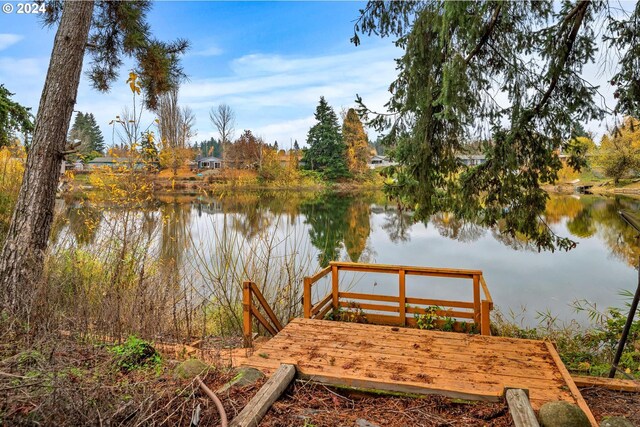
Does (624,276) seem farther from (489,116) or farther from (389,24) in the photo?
(389,24)

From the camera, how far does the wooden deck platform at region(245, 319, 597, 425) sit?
10.1ft

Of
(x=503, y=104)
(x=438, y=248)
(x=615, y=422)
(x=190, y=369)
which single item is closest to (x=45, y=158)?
(x=190, y=369)

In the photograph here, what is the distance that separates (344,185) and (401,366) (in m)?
33.8

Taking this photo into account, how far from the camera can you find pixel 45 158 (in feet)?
14.9

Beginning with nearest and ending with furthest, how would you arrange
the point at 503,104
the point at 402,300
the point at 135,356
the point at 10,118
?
the point at 135,356
the point at 503,104
the point at 402,300
the point at 10,118

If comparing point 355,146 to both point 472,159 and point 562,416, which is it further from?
point 562,416

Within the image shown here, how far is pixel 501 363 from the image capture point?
3.62 metres

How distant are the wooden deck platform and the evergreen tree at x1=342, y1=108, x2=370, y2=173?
31859 millimetres

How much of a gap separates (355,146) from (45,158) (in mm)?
32348

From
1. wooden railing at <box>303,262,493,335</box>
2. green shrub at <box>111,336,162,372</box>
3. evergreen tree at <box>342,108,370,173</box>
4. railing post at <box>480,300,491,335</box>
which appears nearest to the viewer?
green shrub at <box>111,336,162,372</box>

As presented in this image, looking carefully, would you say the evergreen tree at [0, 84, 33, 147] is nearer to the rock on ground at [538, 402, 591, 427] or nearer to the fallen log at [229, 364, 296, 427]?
the fallen log at [229, 364, 296, 427]

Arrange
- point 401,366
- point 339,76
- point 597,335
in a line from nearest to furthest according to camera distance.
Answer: point 401,366 → point 597,335 → point 339,76

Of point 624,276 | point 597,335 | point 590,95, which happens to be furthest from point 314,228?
point 590,95

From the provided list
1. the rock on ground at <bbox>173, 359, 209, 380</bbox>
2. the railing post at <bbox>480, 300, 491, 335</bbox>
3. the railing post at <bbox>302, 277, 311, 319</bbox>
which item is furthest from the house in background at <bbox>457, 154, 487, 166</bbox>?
the rock on ground at <bbox>173, 359, 209, 380</bbox>
